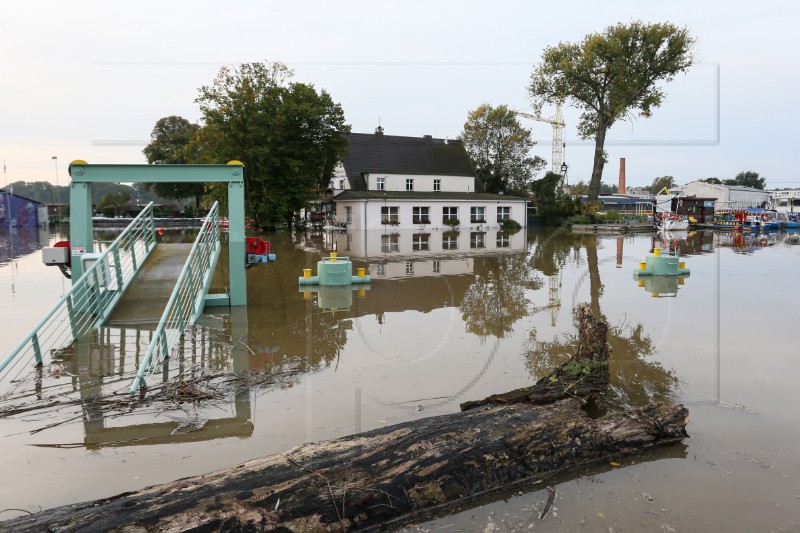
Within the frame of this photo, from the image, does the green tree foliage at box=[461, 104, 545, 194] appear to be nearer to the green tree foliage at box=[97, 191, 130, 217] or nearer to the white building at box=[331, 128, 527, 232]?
the white building at box=[331, 128, 527, 232]

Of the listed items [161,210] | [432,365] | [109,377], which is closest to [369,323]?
[432,365]

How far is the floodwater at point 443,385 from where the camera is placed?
4.51 meters

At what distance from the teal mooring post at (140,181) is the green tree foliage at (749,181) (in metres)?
130

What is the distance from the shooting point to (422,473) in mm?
4312

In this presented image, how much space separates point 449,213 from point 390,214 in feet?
17.1

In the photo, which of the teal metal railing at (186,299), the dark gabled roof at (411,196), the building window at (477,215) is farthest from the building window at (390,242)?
the teal metal railing at (186,299)

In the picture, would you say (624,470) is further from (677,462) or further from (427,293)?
(427,293)

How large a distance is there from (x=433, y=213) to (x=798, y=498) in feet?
123

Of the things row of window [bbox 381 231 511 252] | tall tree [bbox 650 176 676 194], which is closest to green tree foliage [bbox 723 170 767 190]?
tall tree [bbox 650 176 676 194]

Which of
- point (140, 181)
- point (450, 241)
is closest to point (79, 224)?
point (140, 181)

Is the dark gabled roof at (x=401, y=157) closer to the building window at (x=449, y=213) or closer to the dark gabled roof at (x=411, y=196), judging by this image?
the dark gabled roof at (x=411, y=196)

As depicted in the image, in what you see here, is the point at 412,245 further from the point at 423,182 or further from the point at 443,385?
the point at 443,385

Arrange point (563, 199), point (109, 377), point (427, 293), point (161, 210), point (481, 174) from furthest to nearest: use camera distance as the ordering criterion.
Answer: point (161, 210), point (481, 174), point (563, 199), point (427, 293), point (109, 377)

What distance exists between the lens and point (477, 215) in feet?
143
